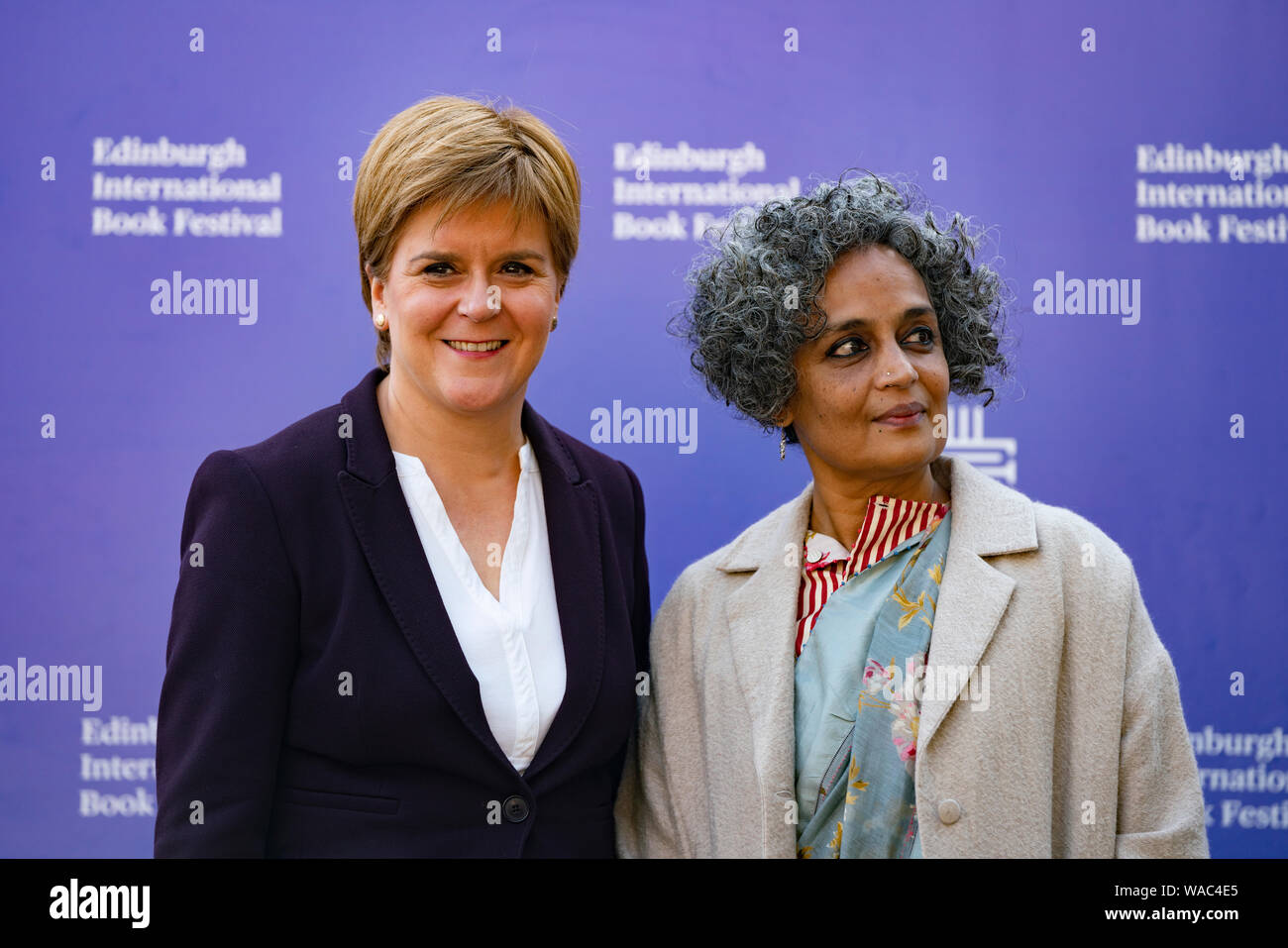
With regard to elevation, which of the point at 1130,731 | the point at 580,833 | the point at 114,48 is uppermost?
the point at 114,48

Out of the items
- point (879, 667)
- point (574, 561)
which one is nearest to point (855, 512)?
point (879, 667)

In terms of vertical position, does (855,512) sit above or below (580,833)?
above

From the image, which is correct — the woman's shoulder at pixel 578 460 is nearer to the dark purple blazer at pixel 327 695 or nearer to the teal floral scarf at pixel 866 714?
the dark purple blazer at pixel 327 695

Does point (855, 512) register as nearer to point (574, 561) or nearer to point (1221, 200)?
point (574, 561)

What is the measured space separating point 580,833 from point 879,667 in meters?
0.63

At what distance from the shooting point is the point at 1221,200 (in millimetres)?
3273

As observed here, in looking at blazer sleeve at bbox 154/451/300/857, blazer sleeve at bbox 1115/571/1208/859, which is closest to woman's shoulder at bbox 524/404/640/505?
blazer sleeve at bbox 154/451/300/857

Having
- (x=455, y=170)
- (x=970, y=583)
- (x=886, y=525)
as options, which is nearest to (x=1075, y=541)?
(x=970, y=583)

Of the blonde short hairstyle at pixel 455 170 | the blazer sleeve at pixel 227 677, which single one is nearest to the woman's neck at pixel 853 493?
the blonde short hairstyle at pixel 455 170

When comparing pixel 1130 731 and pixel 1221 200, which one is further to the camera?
pixel 1221 200

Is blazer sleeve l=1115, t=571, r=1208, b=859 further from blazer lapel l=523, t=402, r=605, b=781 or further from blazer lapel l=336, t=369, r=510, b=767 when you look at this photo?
blazer lapel l=336, t=369, r=510, b=767

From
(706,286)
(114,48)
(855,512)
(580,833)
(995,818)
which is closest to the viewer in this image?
(995,818)

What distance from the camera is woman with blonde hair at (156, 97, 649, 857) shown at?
1876 mm

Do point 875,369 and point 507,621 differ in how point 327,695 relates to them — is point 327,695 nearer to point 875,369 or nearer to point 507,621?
point 507,621
